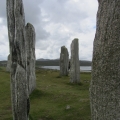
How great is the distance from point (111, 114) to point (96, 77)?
734mm

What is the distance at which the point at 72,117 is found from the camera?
36.0 ft

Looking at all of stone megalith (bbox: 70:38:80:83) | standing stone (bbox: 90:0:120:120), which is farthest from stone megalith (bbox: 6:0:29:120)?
stone megalith (bbox: 70:38:80:83)

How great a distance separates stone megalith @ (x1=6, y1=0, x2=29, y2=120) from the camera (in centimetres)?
917

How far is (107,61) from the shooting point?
15.3 feet

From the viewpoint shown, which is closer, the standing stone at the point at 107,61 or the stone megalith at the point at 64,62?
the standing stone at the point at 107,61

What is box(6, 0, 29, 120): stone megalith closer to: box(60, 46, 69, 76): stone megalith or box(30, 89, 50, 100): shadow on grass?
box(30, 89, 50, 100): shadow on grass

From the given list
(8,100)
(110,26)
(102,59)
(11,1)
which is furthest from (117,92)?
(8,100)

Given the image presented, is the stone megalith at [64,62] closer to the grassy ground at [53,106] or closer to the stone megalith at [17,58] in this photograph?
the grassy ground at [53,106]

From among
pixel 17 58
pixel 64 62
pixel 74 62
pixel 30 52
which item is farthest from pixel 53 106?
pixel 64 62

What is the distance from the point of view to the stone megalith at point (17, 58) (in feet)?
30.1

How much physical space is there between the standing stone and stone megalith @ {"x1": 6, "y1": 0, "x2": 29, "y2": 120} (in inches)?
193

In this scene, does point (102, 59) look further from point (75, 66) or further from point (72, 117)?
point (75, 66)

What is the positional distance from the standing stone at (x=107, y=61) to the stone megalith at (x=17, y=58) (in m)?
4.91

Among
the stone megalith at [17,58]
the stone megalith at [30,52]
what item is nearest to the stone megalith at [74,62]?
the stone megalith at [30,52]
